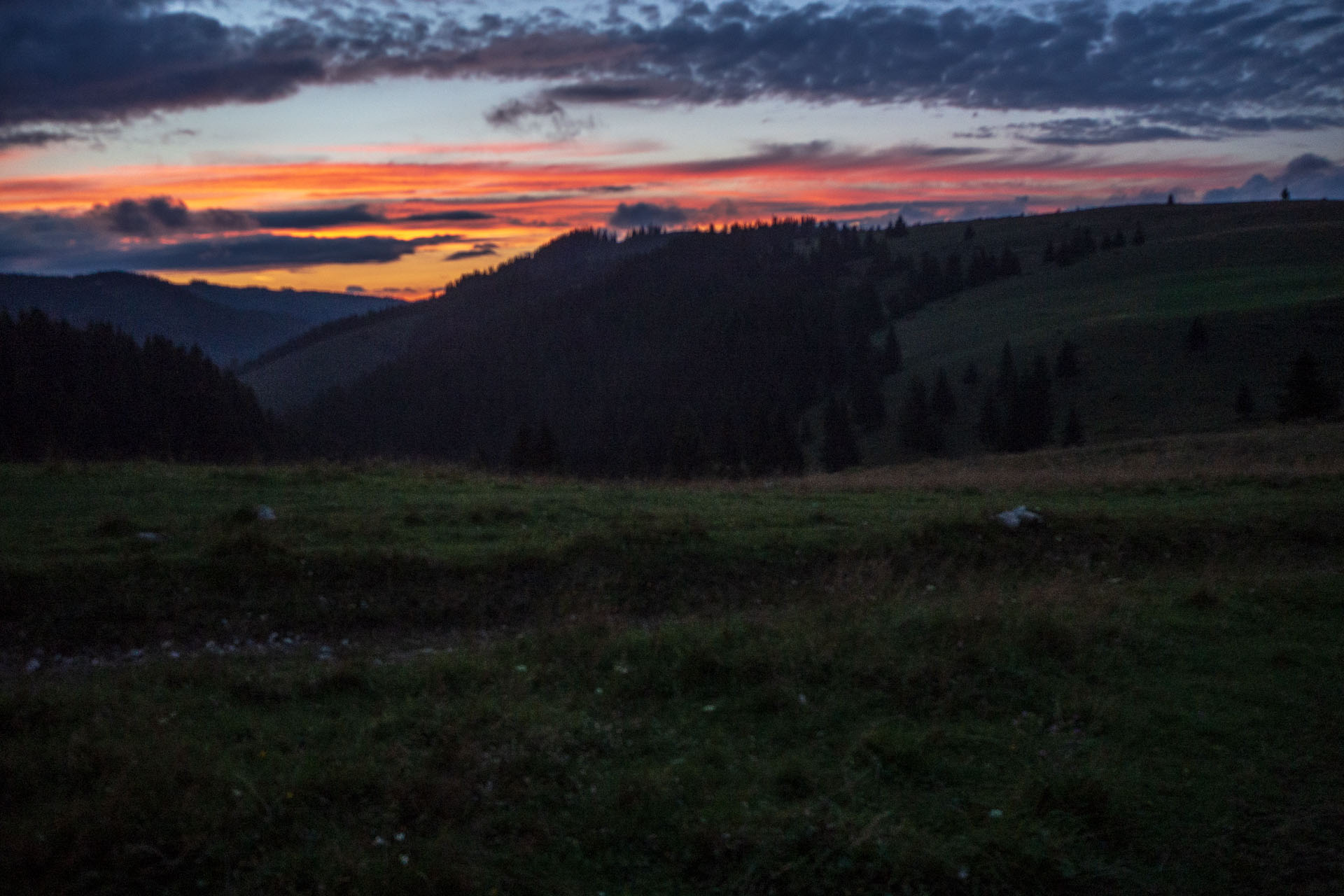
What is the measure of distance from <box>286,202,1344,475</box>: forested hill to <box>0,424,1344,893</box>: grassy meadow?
30.5 ft

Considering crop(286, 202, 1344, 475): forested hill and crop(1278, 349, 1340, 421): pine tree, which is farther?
crop(286, 202, 1344, 475): forested hill

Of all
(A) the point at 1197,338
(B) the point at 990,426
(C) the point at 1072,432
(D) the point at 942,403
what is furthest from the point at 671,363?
(C) the point at 1072,432

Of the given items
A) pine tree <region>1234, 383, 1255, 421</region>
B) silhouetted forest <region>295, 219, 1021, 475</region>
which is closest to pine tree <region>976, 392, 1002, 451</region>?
silhouetted forest <region>295, 219, 1021, 475</region>

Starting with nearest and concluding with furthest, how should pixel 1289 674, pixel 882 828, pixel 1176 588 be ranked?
1. pixel 882 828
2. pixel 1289 674
3. pixel 1176 588

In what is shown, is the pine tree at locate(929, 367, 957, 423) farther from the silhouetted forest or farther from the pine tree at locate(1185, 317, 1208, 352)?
the pine tree at locate(1185, 317, 1208, 352)

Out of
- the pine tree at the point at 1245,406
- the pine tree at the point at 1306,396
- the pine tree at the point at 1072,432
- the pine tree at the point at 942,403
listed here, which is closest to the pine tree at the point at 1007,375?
the pine tree at the point at 942,403

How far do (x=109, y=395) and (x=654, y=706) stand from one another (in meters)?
66.1

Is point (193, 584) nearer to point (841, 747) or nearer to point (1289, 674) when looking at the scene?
point (841, 747)

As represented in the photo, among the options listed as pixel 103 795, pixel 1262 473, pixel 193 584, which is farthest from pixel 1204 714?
pixel 1262 473

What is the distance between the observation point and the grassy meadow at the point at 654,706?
4.04 metres

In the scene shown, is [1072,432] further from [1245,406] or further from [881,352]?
[881,352]

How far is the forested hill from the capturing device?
63.2 metres

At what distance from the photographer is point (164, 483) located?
1387cm

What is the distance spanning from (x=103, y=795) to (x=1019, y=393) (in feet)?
236
